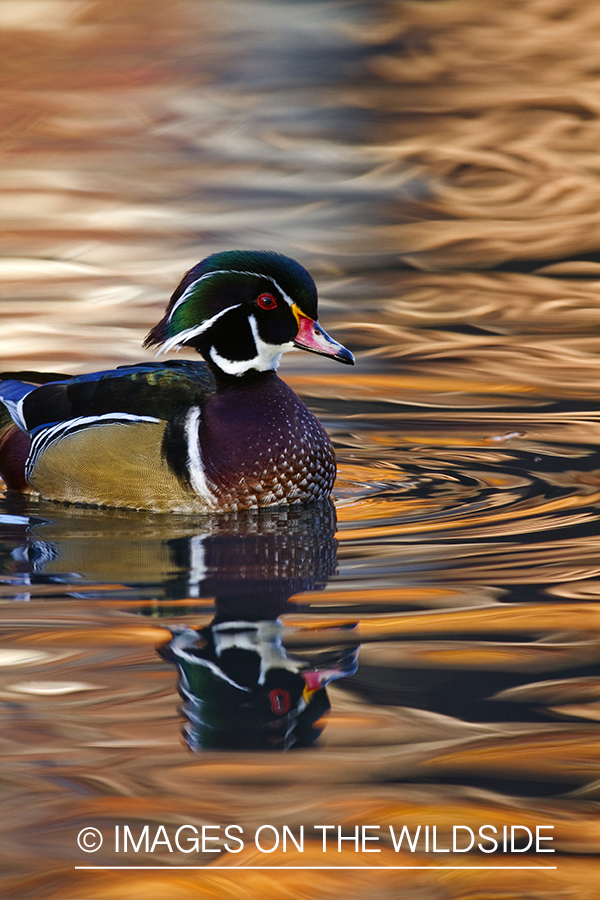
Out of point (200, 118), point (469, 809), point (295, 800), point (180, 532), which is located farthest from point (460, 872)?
point (200, 118)

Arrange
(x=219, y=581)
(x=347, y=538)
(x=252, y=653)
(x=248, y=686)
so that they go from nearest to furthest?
(x=248, y=686)
(x=252, y=653)
(x=219, y=581)
(x=347, y=538)

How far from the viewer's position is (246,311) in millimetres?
5531

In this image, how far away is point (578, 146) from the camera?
521 inches

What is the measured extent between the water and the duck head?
2.32ft

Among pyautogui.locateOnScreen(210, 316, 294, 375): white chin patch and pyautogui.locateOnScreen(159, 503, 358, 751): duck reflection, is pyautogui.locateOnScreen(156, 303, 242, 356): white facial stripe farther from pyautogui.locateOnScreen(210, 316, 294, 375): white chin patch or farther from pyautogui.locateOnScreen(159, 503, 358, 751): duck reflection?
pyautogui.locateOnScreen(159, 503, 358, 751): duck reflection

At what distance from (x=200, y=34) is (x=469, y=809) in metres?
15.5


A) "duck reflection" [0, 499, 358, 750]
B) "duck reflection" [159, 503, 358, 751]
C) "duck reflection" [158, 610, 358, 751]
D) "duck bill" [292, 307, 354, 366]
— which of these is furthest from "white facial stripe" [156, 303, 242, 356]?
"duck reflection" [158, 610, 358, 751]

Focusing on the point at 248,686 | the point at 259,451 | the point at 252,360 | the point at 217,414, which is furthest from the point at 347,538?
the point at 248,686

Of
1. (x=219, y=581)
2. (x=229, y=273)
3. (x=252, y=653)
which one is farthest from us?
(x=229, y=273)

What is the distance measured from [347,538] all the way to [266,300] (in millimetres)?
1061

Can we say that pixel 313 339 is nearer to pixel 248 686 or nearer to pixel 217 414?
pixel 217 414

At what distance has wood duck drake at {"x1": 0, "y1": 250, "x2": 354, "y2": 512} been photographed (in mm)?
5480

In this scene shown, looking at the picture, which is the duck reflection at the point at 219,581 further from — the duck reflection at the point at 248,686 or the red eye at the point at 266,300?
the red eye at the point at 266,300

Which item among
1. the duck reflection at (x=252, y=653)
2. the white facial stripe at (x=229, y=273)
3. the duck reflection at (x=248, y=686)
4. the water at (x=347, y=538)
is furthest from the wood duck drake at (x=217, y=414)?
the duck reflection at (x=248, y=686)
